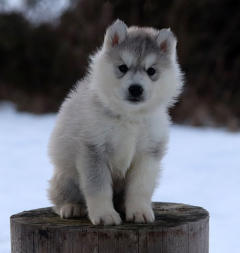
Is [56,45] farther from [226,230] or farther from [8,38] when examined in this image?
[226,230]

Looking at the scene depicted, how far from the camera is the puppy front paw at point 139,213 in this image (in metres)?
3.26

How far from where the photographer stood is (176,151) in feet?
29.1

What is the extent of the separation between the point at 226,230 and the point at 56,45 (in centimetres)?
1063

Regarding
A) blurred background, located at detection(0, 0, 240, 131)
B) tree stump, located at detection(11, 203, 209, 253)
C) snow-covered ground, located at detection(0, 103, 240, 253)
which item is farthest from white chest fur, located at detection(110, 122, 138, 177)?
blurred background, located at detection(0, 0, 240, 131)

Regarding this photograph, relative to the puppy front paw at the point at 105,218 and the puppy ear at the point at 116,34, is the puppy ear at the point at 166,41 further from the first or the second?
the puppy front paw at the point at 105,218

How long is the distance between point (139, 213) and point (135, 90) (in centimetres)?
78

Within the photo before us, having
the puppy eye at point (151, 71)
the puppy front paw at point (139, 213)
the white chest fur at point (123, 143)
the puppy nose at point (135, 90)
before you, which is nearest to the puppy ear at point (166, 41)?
the puppy eye at point (151, 71)

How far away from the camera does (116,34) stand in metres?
3.46

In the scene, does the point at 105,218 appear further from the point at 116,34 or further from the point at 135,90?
the point at 116,34

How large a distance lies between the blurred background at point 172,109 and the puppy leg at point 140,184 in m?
1.94

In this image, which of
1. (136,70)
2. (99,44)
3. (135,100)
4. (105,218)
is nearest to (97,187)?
(105,218)

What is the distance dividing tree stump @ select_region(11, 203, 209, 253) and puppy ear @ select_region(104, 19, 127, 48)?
3.90ft

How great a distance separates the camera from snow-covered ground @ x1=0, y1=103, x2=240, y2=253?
5.32m

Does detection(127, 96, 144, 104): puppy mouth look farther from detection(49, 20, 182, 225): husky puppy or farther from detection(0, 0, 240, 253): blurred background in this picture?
detection(0, 0, 240, 253): blurred background
